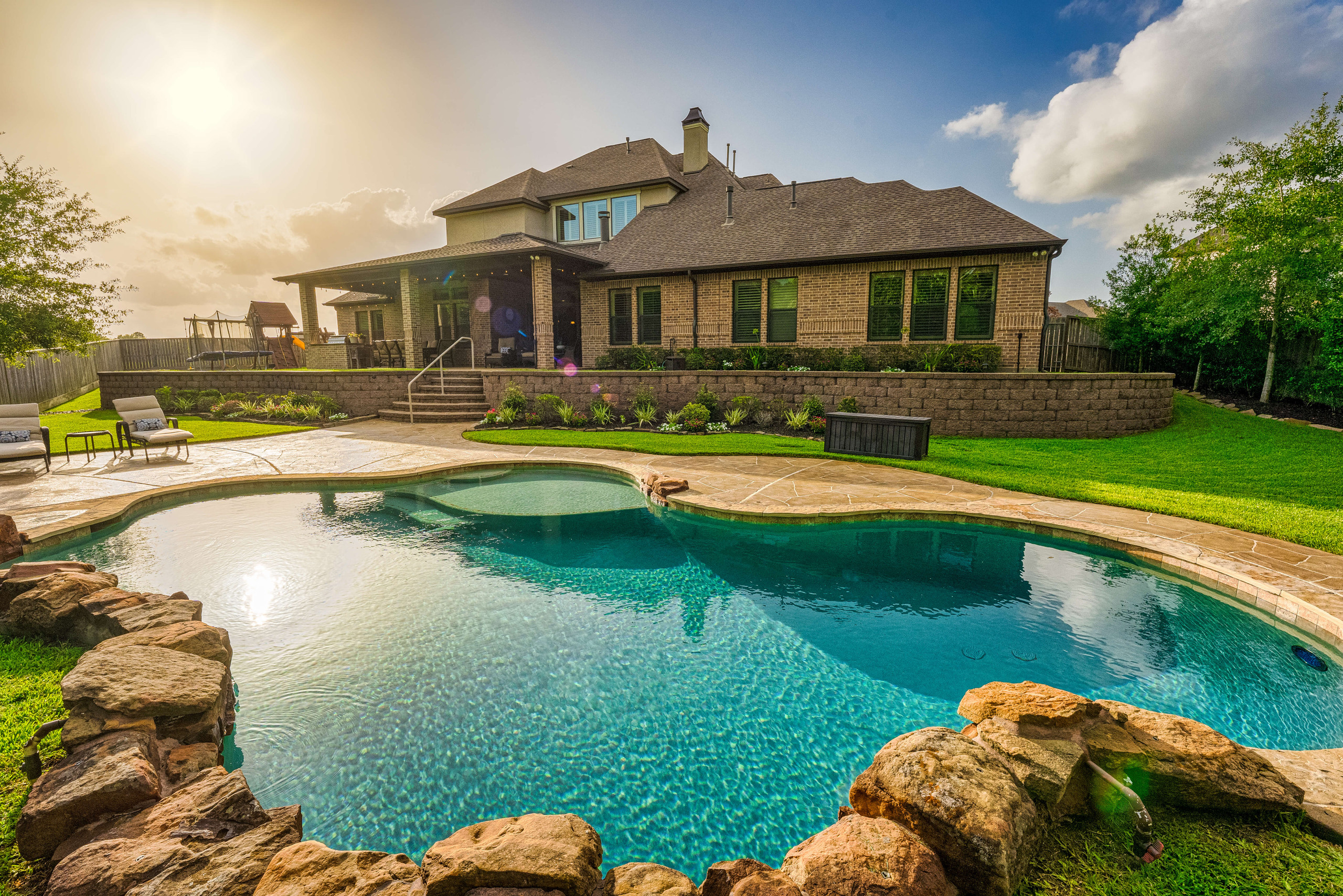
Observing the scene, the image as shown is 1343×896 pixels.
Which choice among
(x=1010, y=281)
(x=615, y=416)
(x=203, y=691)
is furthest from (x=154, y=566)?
(x=1010, y=281)

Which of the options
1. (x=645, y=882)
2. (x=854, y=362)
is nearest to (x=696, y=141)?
(x=854, y=362)

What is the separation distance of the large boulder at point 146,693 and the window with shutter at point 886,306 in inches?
597

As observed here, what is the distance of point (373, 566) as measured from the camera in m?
5.62

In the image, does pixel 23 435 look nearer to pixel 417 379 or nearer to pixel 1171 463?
pixel 417 379

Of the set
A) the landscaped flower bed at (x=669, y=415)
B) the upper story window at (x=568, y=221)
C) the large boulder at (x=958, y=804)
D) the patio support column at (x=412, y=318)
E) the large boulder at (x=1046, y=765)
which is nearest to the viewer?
the large boulder at (x=958, y=804)

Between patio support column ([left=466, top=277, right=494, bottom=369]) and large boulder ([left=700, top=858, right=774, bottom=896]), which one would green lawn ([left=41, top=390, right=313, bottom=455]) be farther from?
large boulder ([left=700, top=858, right=774, bottom=896])

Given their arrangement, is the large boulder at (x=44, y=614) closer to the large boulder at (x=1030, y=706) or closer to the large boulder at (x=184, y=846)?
the large boulder at (x=184, y=846)

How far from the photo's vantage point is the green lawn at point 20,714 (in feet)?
6.56

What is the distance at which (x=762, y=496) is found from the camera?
728 cm

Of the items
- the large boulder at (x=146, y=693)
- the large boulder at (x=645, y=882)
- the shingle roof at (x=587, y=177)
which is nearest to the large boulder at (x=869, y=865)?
the large boulder at (x=645, y=882)

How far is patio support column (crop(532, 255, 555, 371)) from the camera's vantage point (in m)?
16.3

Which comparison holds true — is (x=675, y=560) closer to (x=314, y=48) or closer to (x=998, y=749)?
(x=998, y=749)

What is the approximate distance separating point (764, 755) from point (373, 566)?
4.49 metres

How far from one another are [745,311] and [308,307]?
53.8 ft
